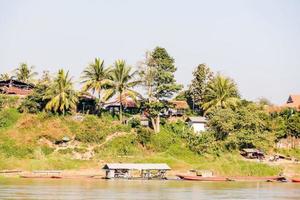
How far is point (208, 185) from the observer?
43.9 meters

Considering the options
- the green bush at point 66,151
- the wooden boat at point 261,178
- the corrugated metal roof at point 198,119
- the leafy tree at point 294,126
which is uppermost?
the corrugated metal roof at point 198,119

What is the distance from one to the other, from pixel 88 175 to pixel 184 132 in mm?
12574

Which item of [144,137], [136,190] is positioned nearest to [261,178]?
[144,137]

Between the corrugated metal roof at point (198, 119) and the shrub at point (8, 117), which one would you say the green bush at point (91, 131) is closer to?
the shrub at point (8, 117)

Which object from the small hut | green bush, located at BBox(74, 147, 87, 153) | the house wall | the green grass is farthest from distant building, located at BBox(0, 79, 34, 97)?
the house wall

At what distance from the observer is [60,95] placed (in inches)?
2184

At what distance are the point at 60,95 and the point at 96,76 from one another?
4476 mm

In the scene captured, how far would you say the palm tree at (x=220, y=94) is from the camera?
6059cm

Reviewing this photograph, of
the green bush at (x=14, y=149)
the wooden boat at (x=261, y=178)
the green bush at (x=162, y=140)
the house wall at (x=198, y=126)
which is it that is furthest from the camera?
the house wall at (x=198, y=126)

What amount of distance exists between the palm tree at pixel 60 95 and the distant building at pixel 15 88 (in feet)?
16.9

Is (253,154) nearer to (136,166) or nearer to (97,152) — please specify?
(136,166)

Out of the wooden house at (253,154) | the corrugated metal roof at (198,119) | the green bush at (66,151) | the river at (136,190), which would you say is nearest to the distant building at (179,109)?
the corrugated metal roof at (198,119)

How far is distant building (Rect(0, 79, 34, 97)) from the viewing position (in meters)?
60.5

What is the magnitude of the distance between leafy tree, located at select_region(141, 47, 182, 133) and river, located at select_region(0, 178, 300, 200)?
13.4 metres
